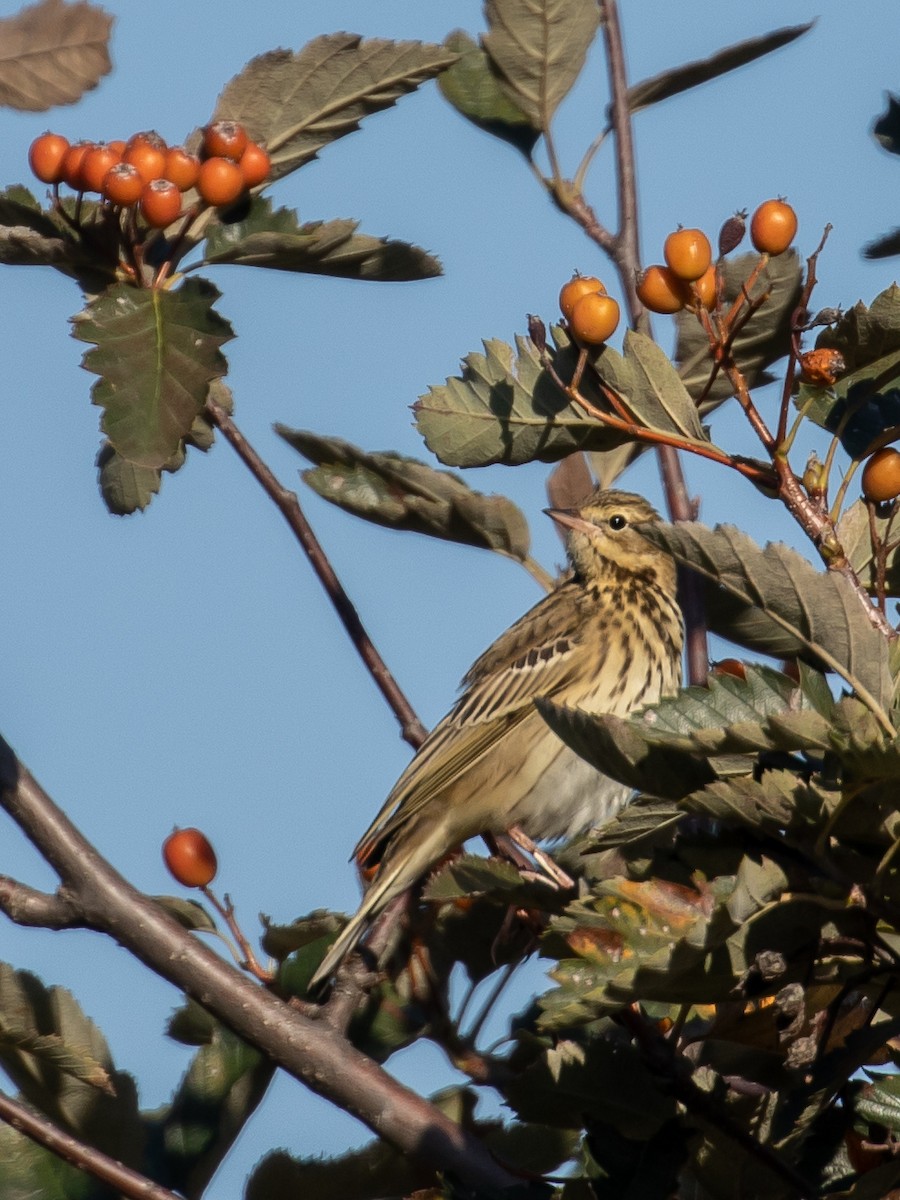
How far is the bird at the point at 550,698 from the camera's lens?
22.3 ft

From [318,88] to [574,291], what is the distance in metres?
1.11

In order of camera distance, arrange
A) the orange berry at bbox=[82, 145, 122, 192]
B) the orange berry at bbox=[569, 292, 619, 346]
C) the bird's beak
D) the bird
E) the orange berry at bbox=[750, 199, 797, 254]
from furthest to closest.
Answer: the bird, the bird's beak, the orange berry at bbox=[82, 145, 122, 192], the orange berry at bbox=[750, 199, 797, 254], the orange berry at bbox=[569, 292, 619, 346]

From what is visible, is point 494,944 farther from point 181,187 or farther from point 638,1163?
point 181,187

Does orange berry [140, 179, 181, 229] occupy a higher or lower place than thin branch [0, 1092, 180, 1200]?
higher

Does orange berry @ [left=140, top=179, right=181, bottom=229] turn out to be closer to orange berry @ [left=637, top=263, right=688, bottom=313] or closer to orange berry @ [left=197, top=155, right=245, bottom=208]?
orange berry @ [left=197, top=155, right=245, bottom=208]

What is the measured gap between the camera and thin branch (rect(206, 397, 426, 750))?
4.98 m

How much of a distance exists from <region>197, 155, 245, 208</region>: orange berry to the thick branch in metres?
1.54

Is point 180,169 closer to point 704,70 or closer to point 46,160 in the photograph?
point 46,160

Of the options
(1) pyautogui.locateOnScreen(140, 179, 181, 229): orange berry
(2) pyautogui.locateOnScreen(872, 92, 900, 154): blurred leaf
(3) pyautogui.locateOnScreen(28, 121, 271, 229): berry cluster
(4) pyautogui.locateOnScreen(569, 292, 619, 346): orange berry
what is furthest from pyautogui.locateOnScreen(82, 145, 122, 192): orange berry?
(2) pyautogui.locateOnScreen(872, 92, 900, 154): blurred leaf

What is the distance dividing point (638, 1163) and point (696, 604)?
204cm

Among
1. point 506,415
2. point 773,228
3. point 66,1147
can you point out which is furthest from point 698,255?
point 66,1147

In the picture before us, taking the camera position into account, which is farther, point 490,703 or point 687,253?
point 490,703

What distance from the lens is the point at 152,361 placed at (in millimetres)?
4027

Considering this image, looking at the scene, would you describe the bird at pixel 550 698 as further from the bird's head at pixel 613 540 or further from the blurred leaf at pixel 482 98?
the blurred leaf at pixel 482 98
